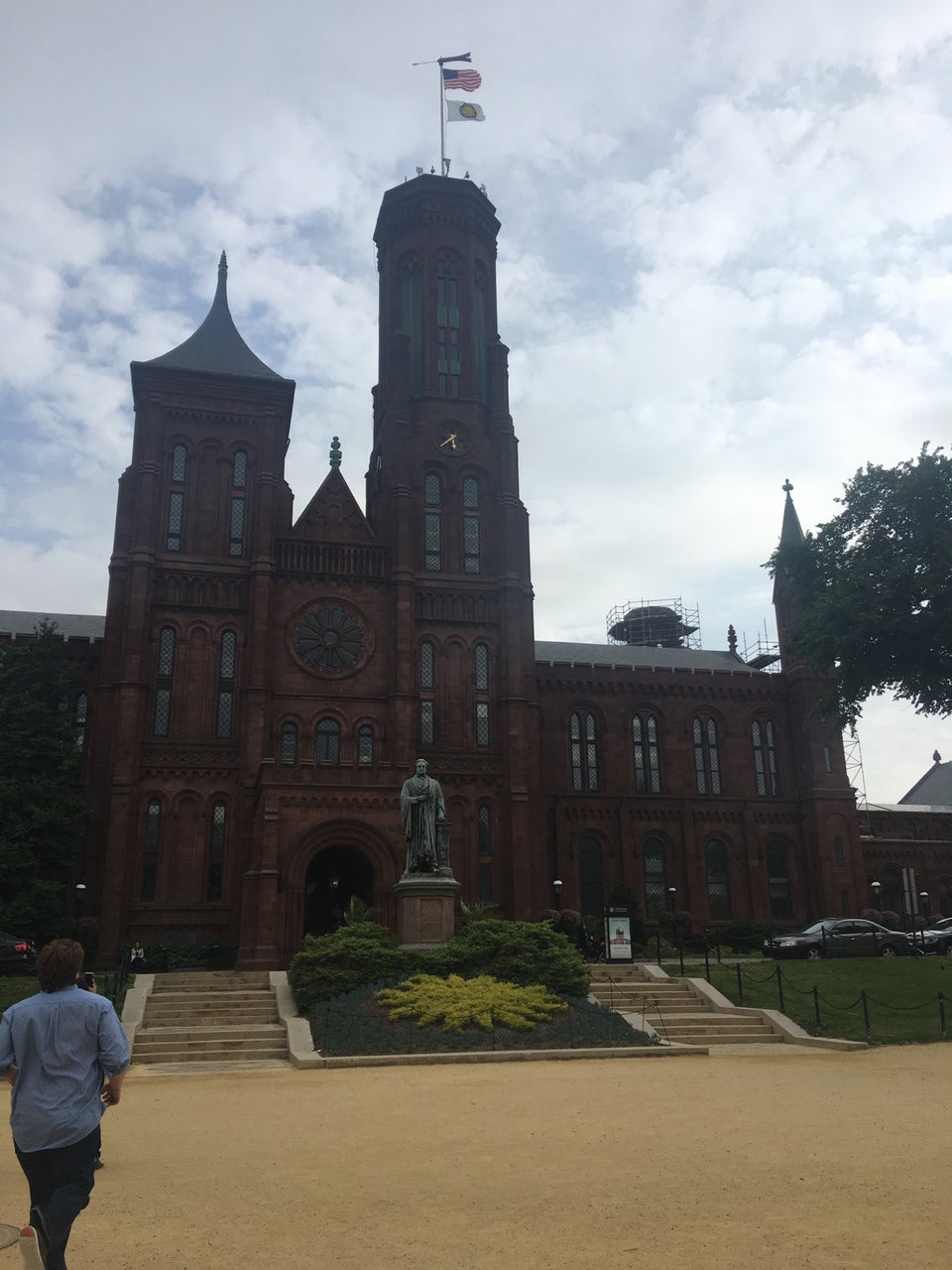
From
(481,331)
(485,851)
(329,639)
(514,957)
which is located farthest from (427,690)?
(514,957)

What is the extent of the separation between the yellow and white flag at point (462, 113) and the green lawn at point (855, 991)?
37831mm

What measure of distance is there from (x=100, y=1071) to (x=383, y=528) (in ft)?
127

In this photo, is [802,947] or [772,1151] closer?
[772,1151]

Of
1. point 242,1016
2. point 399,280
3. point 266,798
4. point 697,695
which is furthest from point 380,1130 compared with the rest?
point 399,280

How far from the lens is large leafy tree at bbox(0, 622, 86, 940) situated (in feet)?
113

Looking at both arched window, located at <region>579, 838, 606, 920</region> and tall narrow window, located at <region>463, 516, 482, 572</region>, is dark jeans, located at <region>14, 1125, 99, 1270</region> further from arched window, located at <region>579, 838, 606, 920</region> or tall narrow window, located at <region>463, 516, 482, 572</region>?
arched window, located at <region>579, 838, 606, 920</region>

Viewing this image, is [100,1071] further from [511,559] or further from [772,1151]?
[511,559]

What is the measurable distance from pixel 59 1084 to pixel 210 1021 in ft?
62.7

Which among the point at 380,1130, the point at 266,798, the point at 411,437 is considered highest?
the point at 411,437

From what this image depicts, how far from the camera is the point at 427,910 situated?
2570 centimetres

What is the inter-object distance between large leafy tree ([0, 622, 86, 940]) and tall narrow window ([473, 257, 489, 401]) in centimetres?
2084

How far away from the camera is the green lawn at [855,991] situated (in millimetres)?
21484

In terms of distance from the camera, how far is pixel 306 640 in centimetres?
4131

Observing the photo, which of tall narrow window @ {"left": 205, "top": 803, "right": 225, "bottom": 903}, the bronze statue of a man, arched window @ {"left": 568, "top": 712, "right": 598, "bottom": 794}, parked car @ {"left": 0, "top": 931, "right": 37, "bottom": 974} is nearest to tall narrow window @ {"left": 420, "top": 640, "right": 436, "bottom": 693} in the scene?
arched window @ {"left": 568, "top": 712, "right": 598, "bottom": 794}
